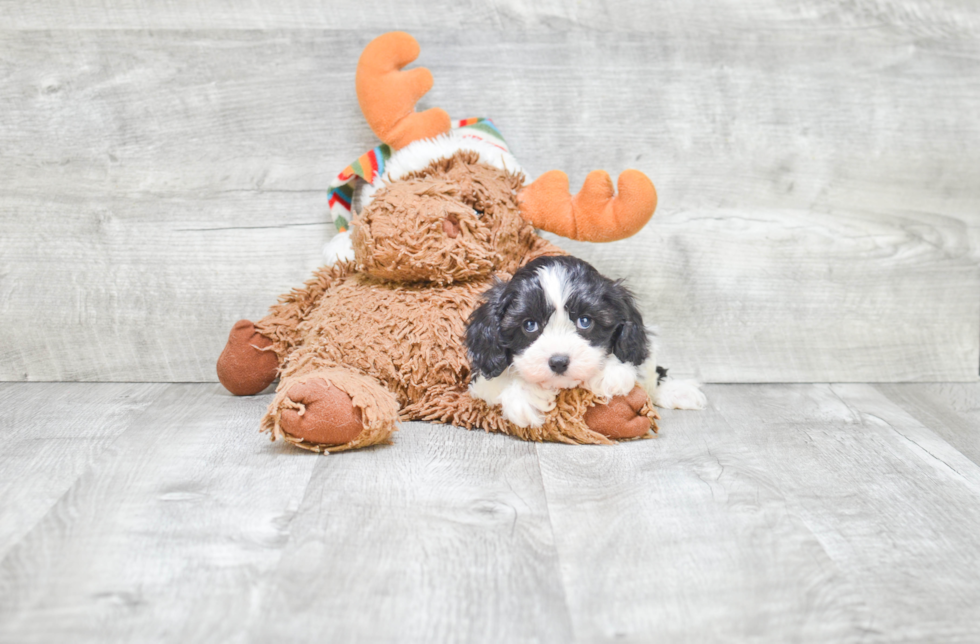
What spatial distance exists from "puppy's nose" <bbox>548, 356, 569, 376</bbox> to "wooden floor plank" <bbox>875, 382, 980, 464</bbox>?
2.21 ft

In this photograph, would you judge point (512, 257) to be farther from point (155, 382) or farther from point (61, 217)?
point (61, 217)

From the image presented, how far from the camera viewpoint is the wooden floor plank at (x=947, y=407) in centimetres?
146

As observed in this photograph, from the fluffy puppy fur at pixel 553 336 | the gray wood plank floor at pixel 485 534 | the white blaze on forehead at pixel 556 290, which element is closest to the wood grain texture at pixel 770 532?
the gray wood plank floor at pixel 485 534

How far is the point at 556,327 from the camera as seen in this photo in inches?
51.0

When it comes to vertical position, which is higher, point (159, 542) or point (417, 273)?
point (417, 273)

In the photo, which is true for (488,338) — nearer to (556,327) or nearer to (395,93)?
(556,327)

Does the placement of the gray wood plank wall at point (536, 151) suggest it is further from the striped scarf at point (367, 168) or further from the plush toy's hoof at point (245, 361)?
the plush toy's hoof at point (245, 361)

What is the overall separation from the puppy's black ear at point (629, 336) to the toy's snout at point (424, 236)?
27 centimetres

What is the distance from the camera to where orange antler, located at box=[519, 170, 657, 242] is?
55.8 inches

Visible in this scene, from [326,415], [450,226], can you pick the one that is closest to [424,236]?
[450,226]

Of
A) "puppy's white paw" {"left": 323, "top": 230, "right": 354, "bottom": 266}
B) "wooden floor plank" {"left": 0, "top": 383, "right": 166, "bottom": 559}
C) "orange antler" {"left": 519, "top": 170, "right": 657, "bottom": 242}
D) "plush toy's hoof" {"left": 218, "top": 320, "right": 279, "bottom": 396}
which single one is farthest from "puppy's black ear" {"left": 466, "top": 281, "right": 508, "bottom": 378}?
"wooden floor plank" {"left": 0, "top": 383, "right": 166, "bottom": 559}

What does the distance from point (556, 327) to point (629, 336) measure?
0.37 feet

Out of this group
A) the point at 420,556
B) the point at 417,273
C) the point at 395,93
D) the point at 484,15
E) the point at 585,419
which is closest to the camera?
the point at 420,556

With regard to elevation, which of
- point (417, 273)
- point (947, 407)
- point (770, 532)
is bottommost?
point (947, 407)
